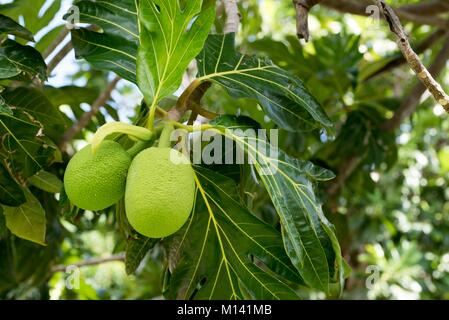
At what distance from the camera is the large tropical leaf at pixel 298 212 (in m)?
1.30

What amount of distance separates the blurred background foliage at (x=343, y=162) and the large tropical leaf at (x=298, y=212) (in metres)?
0.31

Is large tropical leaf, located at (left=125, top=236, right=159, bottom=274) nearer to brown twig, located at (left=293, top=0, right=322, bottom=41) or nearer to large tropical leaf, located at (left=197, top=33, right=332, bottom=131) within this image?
large tropical leaf, located at (left=197, top=33, right=332, bottom=131)

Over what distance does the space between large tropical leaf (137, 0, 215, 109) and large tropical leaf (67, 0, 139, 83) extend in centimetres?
16

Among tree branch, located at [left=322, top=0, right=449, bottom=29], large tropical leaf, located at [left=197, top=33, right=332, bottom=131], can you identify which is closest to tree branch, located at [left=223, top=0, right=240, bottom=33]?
large tropical leaf, located at [left=197, top=33, right=332, bottom=131]

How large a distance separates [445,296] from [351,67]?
1718 millimetres

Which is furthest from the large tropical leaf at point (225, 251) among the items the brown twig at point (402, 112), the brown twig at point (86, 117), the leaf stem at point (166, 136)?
the brown twig at point (402, 112)

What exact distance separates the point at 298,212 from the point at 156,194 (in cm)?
33

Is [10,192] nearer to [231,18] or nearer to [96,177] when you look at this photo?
[96,177]
